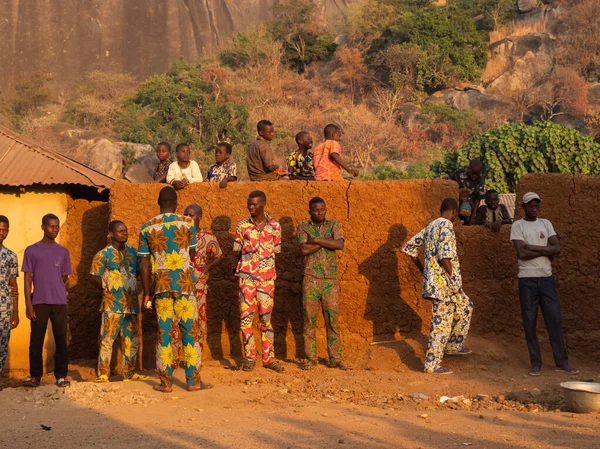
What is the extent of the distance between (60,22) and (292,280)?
42.8 m

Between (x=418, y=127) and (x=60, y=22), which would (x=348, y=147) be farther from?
(x=60, y=22)

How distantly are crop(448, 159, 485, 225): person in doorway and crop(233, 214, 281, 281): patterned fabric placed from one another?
2229 mm

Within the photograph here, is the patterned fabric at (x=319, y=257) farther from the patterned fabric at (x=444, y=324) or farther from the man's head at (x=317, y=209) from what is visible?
the patterned fabric at (x=444, y=324)

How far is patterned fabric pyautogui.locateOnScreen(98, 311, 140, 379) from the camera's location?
8.02m

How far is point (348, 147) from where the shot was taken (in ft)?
113

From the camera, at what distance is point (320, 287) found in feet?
26.4

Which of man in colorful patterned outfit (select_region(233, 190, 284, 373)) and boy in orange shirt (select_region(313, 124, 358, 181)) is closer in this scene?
man in colorful patterned outfit (select_region(233, 190, 284, 373))

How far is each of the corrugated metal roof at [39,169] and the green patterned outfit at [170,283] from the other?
2229mm

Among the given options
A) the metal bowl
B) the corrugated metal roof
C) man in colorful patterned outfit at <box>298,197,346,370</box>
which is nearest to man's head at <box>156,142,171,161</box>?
the corrugated metal roof

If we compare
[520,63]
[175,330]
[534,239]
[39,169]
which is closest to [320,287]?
[175,330]

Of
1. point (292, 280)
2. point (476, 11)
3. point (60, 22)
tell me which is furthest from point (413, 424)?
point (60, 22)

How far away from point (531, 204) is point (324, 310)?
211 centimetres

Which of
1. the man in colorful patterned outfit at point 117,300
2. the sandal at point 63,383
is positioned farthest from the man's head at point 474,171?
the sandal at point 63,383

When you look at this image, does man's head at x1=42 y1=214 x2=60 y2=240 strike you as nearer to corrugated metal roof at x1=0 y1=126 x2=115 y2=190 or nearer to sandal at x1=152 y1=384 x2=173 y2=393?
corrugated metal roof at x1=0 y1=126 x2=115 y2=190
